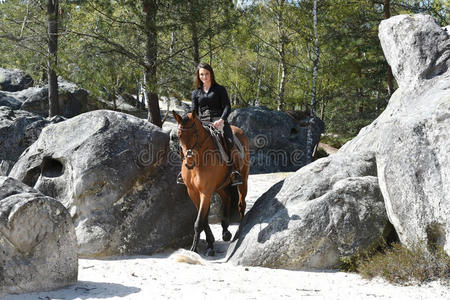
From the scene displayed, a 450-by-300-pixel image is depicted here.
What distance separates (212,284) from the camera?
18.6 ft

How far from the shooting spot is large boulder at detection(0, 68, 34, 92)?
2717 centimetres

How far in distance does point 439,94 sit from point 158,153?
15.1ft

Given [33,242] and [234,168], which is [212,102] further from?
[33,242]

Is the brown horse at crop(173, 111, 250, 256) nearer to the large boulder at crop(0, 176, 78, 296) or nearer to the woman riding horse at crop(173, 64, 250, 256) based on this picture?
the woman riding horse at crop(173, 64, 250, 256)

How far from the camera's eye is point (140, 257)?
720 centimetres

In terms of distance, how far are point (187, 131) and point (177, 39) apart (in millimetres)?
13472

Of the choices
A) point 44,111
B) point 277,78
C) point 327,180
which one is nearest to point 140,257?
point 327,180

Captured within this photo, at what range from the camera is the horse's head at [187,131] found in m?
6.73

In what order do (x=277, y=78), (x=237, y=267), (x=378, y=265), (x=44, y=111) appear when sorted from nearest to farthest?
1. (x=378, y=265)
2. (x=237, y=267)
3. (x=44, y=111)
4. (x=277, y=78)

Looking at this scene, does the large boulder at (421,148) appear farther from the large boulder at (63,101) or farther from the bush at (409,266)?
the large boulder at (63,101)

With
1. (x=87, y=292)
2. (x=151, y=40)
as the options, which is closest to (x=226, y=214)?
(x=87, y=292)

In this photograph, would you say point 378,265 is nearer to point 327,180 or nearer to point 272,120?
point 327,180

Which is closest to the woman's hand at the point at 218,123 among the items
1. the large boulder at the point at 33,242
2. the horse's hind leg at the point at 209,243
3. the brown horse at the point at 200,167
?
the brown horse at the point at 200,167

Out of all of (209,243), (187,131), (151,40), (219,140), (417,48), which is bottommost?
(209,243)
